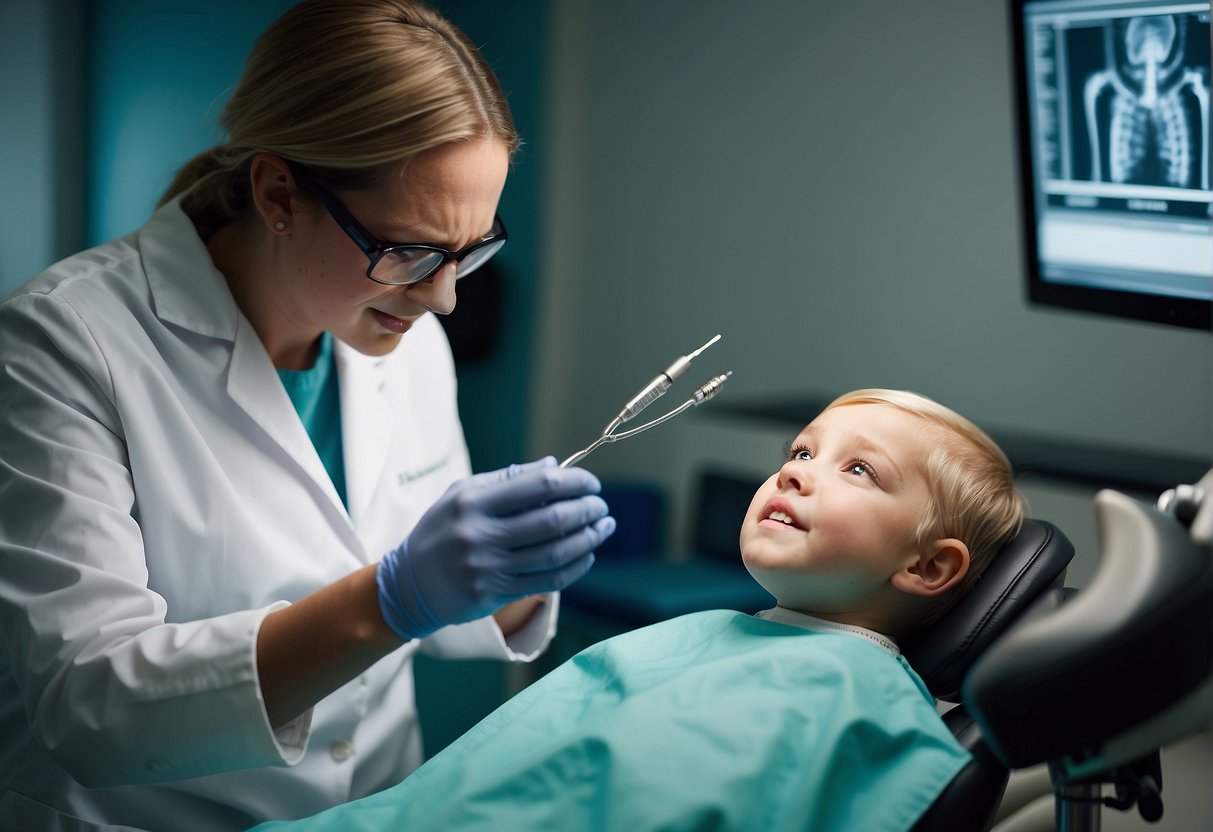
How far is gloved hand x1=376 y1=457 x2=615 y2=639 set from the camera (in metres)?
1.12

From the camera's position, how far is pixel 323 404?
5.01ft

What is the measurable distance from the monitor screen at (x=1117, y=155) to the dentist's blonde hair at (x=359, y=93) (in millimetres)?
924

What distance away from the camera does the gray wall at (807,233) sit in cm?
243

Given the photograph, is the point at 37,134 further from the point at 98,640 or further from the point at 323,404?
the point at 98,640

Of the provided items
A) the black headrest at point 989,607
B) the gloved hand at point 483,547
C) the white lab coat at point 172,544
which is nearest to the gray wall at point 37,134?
the white lab coat at point 172,544

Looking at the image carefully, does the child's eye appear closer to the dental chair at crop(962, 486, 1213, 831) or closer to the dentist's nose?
the dental chair at crop(962, 486, 1213, 831)

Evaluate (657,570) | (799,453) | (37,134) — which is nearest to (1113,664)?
(799,453)

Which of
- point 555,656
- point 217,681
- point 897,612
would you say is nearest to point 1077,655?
point 897,612

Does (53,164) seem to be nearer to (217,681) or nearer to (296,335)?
(296,335)

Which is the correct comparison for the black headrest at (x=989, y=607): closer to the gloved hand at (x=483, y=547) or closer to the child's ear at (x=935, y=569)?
the child's ear at (x=935, y=569)

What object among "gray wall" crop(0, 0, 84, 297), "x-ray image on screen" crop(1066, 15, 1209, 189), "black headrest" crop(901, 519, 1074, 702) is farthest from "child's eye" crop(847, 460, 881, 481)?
"gray wall" crop(0, 0, 84, 297)

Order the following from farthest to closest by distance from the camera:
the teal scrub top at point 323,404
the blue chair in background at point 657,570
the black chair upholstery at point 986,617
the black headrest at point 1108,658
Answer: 1. the blue chair in background at point 657,570
2. the teal scrub top at point 323,404
3. the black chair upholstery at point 986,617
4. the black headrest at point 1108,658

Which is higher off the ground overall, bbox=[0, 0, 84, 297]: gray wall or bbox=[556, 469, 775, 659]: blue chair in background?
bbox=[0, 0, 84, 297]: gray wall

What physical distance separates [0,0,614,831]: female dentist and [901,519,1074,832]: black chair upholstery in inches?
14.2
